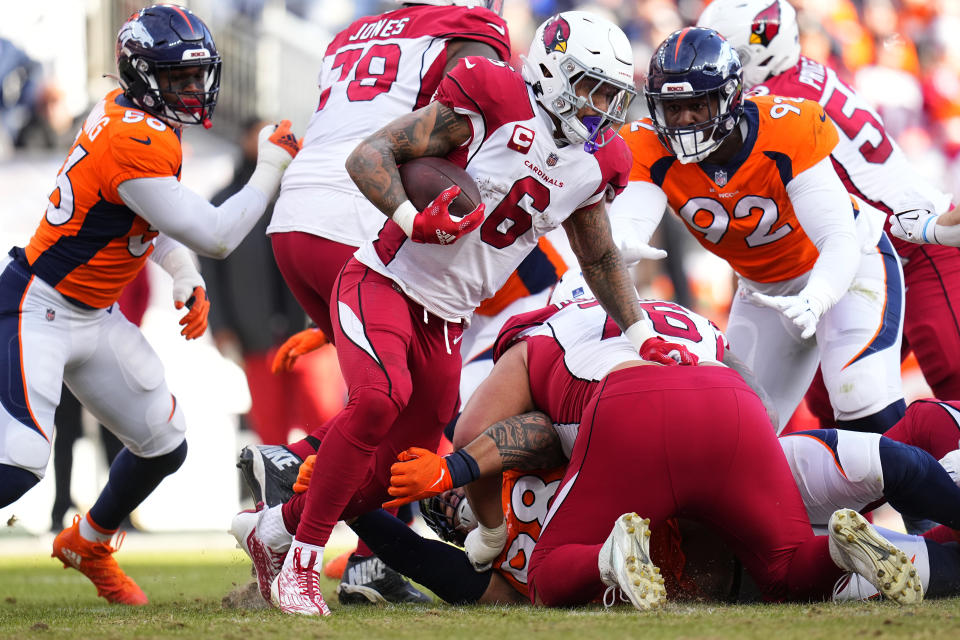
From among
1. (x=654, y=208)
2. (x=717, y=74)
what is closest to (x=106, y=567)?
(x=654, y=208)

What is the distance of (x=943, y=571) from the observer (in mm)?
3258

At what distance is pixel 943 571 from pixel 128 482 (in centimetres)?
276

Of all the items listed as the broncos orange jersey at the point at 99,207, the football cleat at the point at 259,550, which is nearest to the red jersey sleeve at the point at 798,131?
the broncos orange jersey at the point at 99,207

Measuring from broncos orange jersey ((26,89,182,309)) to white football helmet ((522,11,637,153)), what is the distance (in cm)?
128

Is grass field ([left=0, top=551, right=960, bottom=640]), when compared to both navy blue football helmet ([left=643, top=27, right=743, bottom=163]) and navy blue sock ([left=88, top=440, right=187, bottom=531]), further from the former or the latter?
navy blue football helmet ([left=643, top=27, right=743, bottom=163])

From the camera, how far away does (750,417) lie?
123 inches

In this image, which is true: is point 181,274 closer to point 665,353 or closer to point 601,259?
point 601,259

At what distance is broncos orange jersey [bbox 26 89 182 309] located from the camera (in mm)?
3873

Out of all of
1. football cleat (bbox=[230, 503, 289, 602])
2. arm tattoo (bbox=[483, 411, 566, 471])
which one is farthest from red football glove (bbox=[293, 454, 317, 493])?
arm tattoo (bbox=[483, 411, 566, 471])

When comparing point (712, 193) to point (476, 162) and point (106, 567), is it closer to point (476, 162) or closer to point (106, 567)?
point (476, 162)

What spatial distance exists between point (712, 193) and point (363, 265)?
4.83ft

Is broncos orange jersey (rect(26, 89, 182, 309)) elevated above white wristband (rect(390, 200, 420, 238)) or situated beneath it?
situated beneath

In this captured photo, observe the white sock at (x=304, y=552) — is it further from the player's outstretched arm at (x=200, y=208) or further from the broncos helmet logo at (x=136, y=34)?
the broncos helmet logo at (x=136, y=34)

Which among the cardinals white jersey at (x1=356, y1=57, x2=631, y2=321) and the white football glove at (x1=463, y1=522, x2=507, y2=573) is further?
the white football glove at (x1=463, y1=522, x2=507, y2=573)
